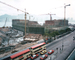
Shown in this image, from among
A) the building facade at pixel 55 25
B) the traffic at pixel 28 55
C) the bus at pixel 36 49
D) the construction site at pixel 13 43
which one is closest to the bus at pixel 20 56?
the traffic at pixel 28 55

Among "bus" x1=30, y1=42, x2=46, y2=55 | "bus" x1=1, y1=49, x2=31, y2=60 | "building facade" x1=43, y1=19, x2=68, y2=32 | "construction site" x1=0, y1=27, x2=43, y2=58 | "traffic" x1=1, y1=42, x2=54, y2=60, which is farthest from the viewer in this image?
"building facade" x1=43, y1=19, x2=68, y2=32

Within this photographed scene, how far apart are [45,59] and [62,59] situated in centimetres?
368

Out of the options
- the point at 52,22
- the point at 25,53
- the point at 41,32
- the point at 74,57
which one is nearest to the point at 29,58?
the point at 25,53

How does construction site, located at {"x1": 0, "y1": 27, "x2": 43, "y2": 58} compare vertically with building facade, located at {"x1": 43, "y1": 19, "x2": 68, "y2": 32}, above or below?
below

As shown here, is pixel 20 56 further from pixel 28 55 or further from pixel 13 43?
pixel 13 43

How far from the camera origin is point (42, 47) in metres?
17.1

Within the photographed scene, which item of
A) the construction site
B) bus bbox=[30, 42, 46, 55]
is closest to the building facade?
Result: the construction site

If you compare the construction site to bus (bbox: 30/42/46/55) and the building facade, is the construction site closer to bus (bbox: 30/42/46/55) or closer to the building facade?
bus (bbox: 30/42/46/55)

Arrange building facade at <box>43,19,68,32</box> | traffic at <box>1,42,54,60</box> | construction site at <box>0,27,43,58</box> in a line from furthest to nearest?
1. building facade at <box>43,19,68,32</box>
2. construction site at <box>0,27,43,58</box>
3. traffic at <box>1,42,54,60</box>

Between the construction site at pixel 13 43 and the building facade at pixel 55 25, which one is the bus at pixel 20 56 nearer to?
the construction site at pixel 13 43

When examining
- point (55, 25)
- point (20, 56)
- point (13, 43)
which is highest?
point (55, 25)

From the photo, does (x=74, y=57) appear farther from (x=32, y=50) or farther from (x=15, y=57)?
(x=15, y=57)

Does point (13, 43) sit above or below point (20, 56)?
below

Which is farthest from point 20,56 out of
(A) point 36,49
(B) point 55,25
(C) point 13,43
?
(B) point 55,25
